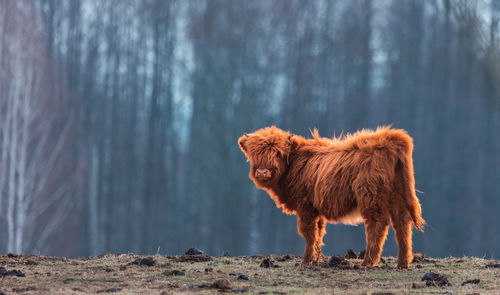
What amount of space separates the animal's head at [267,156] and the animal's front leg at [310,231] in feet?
2.39

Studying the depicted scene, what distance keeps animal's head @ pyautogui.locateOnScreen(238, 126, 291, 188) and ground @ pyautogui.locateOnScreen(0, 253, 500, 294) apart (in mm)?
1317

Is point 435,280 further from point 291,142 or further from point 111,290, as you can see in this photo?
point 111,290

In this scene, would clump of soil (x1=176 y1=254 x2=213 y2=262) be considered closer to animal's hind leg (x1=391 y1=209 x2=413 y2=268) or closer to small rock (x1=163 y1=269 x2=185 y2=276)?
small rock (x1=163 y1=269 x2=185 y2=276)

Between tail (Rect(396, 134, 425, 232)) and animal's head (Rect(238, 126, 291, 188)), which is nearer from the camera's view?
tail (Rect(396, 134, 425, 232))

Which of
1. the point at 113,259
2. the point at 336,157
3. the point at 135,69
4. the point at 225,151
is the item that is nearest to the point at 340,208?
the point at 336,157

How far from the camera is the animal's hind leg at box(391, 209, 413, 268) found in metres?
7.98

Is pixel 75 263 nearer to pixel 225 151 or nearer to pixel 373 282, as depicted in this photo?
pixel 373 282

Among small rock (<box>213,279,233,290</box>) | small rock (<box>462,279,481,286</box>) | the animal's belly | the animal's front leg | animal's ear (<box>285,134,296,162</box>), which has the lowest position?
small rock (<box>213,279,233,290</box>)

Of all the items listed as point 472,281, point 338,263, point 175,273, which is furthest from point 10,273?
point 472,281

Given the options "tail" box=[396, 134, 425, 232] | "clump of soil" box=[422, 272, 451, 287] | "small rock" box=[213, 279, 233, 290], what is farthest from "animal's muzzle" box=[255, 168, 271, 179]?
"clump of soil" box=[422, 272, 451, 287]

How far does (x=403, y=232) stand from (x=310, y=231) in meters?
1.44

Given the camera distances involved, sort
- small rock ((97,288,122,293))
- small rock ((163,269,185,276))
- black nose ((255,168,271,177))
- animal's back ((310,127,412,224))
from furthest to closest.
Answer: black nose ((255,168,271,177)), animal's back ((310,127,412,224)), small rock ((163,269,185,276)), small rock ((97,288,122,293))

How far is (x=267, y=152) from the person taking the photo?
8789mm

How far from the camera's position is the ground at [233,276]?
603cm
